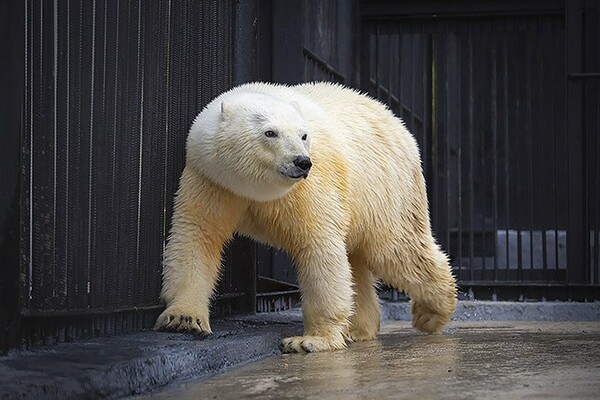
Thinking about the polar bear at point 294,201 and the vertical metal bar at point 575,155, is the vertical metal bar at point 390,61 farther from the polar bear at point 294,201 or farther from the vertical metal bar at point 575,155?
the polar bear at point 294,201

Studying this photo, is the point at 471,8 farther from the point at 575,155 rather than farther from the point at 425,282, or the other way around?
the point at 425,282

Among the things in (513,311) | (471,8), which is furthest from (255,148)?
(471,8)

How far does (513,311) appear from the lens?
9180 mm

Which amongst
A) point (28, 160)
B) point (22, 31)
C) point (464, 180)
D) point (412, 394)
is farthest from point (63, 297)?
point (464, 180)

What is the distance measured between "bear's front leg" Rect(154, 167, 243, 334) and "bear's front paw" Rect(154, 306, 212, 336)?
0.09ft

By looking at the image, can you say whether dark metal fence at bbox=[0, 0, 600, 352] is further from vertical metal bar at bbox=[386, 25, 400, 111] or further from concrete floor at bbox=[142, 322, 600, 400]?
concrete floor at bbox=[142, 322, 600, 400]

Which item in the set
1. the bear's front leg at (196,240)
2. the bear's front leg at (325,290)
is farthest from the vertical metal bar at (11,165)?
the bear's front leg at (325,290)

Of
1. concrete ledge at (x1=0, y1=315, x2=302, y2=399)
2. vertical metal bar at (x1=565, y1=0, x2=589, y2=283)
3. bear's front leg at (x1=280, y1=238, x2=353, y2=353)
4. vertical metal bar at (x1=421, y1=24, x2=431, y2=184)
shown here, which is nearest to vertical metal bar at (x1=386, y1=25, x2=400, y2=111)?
vertical metal bar at (x1=421, y1=24, x2=431, y2=184)

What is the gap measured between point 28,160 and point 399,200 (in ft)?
8.72

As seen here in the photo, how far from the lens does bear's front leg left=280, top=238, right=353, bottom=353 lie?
572 centimetres

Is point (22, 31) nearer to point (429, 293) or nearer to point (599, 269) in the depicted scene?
point (429, 293)

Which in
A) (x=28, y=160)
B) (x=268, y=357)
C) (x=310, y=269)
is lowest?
(x=268, y=357)

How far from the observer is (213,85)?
680cm

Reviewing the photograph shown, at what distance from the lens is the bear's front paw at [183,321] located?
206 inches
